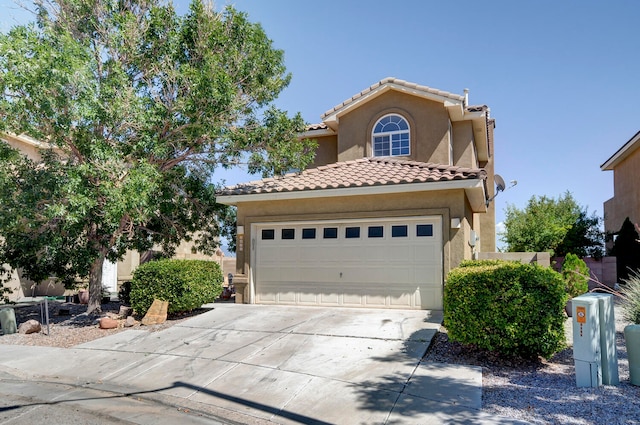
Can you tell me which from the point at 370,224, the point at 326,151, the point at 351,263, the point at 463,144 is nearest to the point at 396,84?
the point at 463,144

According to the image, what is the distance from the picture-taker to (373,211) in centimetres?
1203

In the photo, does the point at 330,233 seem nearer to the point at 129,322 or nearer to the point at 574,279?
the point at 129,322

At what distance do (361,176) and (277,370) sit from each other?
6.52 metres

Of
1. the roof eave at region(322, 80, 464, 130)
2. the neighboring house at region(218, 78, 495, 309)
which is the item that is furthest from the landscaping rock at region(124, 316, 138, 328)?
the roof eave at region(322, 80, 464, 130)

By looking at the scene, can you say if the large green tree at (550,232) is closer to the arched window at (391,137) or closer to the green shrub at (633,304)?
the arched window at (391,137)

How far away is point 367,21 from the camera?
47.6 feet

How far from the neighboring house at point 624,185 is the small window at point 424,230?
1546cm

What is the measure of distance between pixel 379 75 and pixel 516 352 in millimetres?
11840

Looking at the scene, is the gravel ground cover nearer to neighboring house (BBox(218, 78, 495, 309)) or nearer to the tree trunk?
neighboring house (BBox(218, 78, 495, 309))

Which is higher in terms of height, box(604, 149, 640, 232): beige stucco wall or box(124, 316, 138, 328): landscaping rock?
box(604, 149, 640, 232): beige stucco wall

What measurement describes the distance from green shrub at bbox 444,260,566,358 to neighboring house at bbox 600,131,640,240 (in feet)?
59.4

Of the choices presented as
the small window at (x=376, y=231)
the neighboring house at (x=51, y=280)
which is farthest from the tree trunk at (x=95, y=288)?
the small window at (x=376, y=231)

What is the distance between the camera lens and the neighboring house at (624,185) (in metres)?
22.1

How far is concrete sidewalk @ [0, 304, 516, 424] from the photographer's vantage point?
19.6ft
